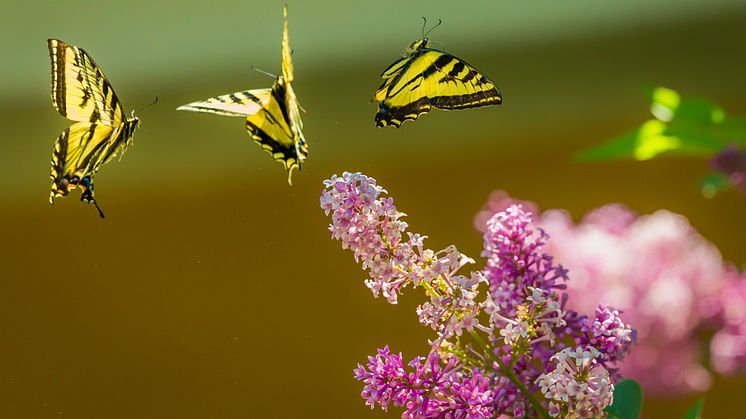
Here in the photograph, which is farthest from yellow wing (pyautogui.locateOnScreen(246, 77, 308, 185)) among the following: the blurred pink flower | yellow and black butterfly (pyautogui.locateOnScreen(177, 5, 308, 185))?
the blurred pink flower

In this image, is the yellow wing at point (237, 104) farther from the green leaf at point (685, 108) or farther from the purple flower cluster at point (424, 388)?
the green leaf at point (685, 108)

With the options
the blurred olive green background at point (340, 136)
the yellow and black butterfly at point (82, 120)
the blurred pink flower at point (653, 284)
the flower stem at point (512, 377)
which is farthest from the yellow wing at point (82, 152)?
the blurred olive green background at point (340, 136)

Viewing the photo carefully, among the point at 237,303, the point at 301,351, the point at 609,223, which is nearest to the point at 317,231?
the point at 301,351

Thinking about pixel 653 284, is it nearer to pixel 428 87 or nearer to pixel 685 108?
pixel 685 108

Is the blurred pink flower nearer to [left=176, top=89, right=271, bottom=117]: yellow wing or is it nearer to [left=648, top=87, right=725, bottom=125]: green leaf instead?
[left=648, top=87, right=725, bottom=125]: green leaf

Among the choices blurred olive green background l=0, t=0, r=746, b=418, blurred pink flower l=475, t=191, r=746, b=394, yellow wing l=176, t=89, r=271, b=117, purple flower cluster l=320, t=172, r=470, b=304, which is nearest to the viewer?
yellow wing l=176, t=89, r=271, b=117
